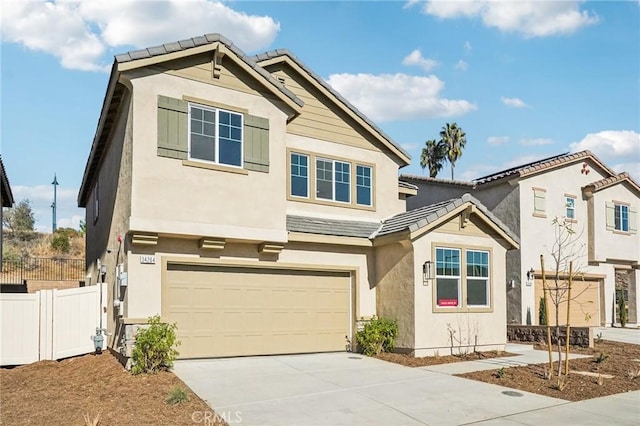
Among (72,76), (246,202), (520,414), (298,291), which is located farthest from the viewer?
(72,76)

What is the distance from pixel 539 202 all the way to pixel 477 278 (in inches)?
333

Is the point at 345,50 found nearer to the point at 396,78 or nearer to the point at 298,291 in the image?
the point at 298,291

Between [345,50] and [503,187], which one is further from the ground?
[345,50]

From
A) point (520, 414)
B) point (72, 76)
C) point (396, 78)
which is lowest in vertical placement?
point (520, 414)

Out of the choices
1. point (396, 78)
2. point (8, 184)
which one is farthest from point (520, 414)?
point (396, 78)

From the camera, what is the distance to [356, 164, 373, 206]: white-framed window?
1600cm

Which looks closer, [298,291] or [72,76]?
[298,291]

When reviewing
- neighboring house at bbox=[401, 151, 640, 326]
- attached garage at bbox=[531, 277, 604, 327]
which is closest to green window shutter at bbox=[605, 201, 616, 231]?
neighboring house at bbox=[401, 151, 640, 326]

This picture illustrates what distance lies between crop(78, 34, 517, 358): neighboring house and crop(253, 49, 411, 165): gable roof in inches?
1.5

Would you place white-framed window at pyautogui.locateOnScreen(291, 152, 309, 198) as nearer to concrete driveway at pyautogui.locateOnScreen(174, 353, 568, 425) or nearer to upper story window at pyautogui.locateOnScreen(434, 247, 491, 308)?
upper story window at pyautogui.locateOnScreen(434, 247, 491, 308)

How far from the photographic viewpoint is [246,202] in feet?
41.5

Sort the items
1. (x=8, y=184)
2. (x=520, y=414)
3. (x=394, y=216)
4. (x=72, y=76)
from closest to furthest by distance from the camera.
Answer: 1. (x=520, y=414)
2. (x=72, y=76)
3. (x=394, y=216)
4. (x=8, y=184)

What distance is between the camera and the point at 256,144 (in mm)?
12906

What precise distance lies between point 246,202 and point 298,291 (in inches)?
114
